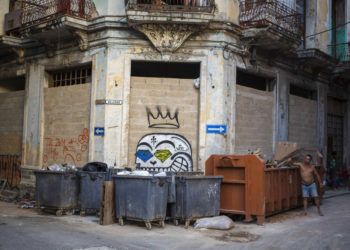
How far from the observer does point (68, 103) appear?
14656mm

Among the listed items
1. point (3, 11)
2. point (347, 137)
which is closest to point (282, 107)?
point (347, 137)

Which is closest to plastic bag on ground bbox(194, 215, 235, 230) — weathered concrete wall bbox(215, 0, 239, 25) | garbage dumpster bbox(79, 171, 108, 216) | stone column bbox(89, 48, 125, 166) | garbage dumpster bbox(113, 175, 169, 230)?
garbage dumpster bbox(113, 175, 169, 230)

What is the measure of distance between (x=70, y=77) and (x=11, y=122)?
368cm

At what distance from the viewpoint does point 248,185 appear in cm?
1056

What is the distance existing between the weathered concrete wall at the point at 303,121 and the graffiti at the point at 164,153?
5.15 meters

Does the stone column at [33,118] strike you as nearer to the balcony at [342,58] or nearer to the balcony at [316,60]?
the balcony at [316,60]

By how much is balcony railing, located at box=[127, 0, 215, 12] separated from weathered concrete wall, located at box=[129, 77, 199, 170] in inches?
78.7

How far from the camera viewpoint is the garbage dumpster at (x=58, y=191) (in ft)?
37.2

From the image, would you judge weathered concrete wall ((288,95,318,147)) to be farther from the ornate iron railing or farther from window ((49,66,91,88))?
the ornate iron railing

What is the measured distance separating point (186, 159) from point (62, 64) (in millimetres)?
5040

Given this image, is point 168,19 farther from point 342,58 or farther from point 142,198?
point 342,58

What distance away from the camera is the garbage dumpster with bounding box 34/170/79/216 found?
11344mm

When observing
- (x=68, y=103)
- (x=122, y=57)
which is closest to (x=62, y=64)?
(x=68, y=103)

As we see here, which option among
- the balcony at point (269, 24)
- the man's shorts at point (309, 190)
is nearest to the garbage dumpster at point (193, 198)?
the man's shorts at point (309, 190)
